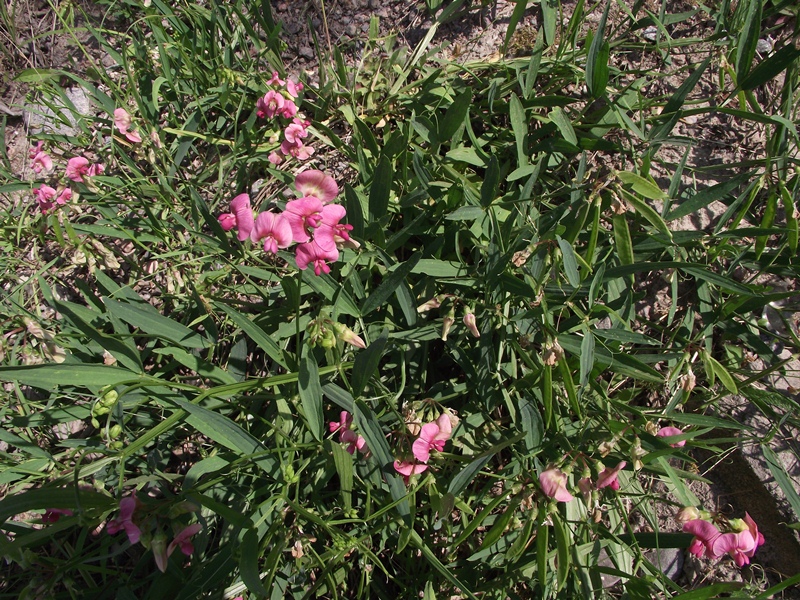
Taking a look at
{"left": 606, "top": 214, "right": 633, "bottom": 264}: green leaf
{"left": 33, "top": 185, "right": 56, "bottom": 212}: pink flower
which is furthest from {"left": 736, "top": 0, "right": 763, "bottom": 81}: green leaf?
{"left": 33, "top": 185, "right": 56, "bottom": 212}: pink flower

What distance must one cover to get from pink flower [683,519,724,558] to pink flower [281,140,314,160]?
6.46 ft

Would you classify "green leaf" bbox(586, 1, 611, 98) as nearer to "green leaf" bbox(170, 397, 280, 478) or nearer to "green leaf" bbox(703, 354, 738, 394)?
"green leaf" bbox(703, 354, 738, 394)

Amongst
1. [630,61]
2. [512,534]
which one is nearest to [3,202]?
[512,534]

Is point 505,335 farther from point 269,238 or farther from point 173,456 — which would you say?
point 173,456

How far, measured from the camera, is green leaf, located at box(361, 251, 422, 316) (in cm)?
152

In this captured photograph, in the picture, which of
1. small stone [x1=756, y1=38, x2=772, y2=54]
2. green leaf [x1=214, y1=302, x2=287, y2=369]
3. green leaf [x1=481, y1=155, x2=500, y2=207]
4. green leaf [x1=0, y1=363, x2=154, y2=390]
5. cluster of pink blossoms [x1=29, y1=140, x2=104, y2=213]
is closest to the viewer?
green leaf [x1=0, y1=363, x2=154, y2=390]

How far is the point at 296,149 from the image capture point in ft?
7.33

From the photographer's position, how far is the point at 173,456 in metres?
2.10

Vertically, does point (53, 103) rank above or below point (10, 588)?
above

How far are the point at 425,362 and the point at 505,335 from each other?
0.30 metres

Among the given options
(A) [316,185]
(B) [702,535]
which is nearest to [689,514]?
(B) [702,535]

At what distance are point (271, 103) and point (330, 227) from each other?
0.95 m

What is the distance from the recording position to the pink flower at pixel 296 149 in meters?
2.22

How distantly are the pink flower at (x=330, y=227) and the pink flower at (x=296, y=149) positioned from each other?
0.89m
